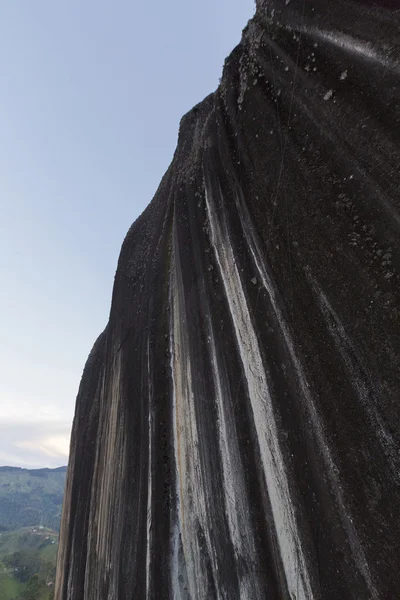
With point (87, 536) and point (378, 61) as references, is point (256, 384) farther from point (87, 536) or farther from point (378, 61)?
point (87, 536)

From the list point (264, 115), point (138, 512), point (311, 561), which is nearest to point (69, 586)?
point (138, 512)

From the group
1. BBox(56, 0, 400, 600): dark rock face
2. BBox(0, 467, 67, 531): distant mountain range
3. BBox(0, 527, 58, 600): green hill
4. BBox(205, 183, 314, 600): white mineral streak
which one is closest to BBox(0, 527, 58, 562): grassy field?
BBox(0, 527, 58, 600): green hill

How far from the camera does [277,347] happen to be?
11.9 ft

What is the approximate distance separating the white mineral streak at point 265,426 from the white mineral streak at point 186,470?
3.37ft

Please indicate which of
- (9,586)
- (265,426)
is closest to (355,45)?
(265,426)

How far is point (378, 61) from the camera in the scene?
9.11ft

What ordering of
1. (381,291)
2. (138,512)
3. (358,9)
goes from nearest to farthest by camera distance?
(381,291), (358,9), (138,512)

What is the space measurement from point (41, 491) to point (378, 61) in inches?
8574

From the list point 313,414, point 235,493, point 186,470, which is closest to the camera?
point 313,414

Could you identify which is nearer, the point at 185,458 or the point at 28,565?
the point at 185,458

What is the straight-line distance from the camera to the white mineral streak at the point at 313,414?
8.98 ft

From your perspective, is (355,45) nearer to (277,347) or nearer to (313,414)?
(277,347)

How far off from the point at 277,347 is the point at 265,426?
0.79 m

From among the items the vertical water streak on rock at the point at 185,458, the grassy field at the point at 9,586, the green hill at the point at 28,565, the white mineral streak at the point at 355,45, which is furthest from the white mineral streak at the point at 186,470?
the grassy field at the point at 9,586
